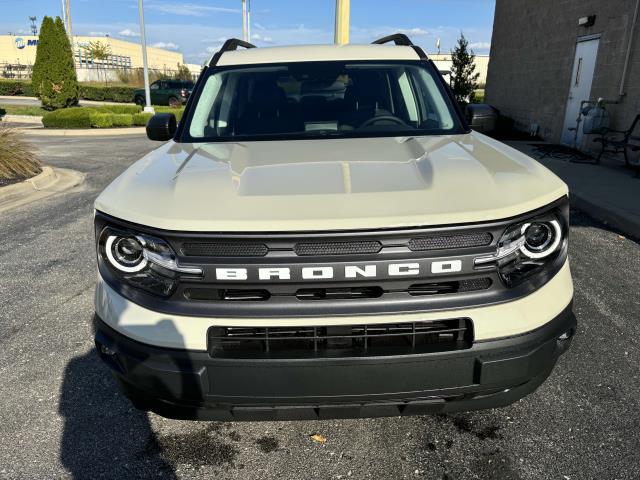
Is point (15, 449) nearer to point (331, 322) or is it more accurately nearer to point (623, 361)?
point (331, 322)

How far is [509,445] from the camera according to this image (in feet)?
8.09

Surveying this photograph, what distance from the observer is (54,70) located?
80.3ft

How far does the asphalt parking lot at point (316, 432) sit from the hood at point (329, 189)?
1161mm

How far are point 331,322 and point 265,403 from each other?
400 mm

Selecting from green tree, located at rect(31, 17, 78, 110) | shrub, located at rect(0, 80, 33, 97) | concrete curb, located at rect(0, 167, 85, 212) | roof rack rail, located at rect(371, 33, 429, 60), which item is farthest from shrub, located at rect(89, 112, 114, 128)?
shrub, located at rect(0, 80, 33, 97)

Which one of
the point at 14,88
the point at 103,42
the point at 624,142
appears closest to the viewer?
the point at 624,142

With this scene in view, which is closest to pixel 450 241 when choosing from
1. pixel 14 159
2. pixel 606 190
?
pixel 606 190

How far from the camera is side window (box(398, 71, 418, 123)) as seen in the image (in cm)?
353

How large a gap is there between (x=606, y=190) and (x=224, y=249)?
7.09 meters

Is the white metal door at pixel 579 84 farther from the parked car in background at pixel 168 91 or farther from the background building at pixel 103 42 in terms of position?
the background building at pixel 103 42

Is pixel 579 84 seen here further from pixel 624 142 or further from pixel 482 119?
pixel 482 119

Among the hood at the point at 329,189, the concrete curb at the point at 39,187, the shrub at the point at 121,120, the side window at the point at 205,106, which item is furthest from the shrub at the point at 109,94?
the hood at the point at 329,189

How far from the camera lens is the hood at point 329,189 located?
6.20 feet

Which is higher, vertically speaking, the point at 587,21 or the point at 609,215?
the point at 587,21
